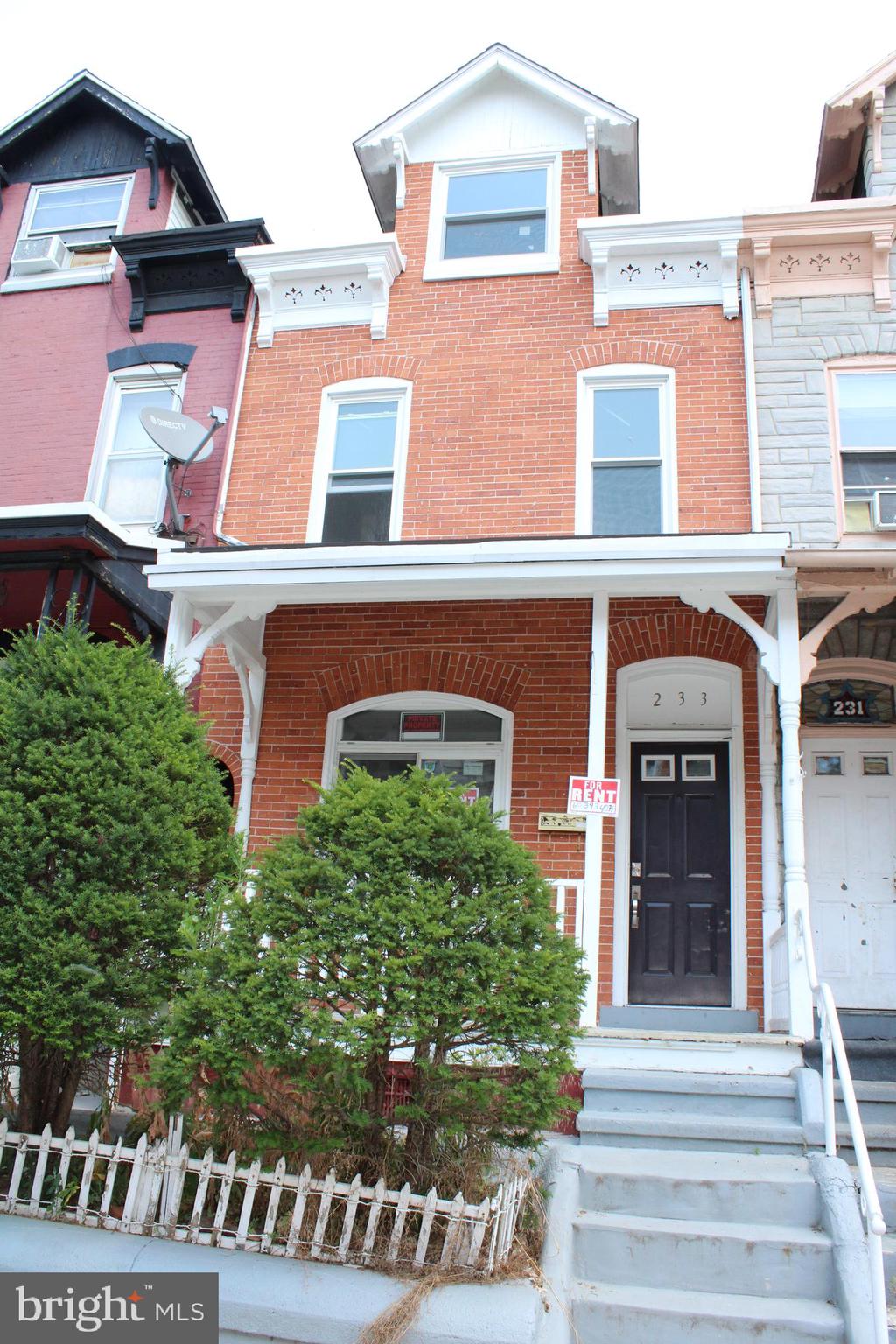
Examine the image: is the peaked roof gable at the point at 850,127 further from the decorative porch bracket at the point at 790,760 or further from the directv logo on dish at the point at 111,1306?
the directv logo on dish at the point at 111,1306

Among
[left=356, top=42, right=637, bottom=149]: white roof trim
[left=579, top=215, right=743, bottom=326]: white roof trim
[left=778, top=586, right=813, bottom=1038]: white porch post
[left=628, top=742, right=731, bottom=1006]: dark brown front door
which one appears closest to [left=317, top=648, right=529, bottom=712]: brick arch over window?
[left=628, top=742, right=731, bottom=1006]: dark brown front door

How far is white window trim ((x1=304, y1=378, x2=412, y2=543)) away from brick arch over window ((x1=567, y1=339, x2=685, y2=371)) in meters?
1.69

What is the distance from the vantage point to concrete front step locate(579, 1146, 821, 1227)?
5.14 meters

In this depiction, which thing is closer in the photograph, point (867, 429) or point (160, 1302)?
point (160, 1302)

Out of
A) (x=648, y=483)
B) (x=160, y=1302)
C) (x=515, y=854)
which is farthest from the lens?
(x=648, y=483)

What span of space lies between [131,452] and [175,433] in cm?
128

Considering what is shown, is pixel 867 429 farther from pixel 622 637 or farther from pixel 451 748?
pixel 451 748

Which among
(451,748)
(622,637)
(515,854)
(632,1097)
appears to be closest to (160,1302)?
(515,854)

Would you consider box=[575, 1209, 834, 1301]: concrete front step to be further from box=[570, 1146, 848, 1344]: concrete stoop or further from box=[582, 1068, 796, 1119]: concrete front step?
box=[582, 1068, 796, 1119]: concrete front step

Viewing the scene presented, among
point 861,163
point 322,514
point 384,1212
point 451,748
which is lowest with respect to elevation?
point 384,1212

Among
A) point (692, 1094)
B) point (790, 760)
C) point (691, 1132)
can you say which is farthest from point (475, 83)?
point (691, 1132)

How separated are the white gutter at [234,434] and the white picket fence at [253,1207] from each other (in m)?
5.71

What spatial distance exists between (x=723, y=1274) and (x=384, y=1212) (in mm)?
1608

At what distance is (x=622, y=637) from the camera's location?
880 centimetres
